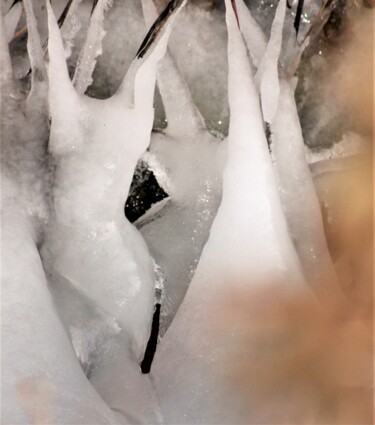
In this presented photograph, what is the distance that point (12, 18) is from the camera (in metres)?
0.74

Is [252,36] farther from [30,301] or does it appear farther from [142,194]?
[30,301]

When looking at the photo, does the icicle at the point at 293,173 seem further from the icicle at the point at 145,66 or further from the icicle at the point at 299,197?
the icicle at the point at 145,66

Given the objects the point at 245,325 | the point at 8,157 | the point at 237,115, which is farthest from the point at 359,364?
the point at 8,157

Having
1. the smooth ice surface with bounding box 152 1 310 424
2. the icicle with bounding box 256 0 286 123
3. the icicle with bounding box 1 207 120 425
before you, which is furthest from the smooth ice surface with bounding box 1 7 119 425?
the icicle with bounding box 256 0 286 123

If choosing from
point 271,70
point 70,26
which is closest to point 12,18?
point 70,26

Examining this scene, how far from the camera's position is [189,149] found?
29.3 inches

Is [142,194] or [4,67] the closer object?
[4,67]

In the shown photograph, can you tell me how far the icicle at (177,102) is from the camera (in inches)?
29.2

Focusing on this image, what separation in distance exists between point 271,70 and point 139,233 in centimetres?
21

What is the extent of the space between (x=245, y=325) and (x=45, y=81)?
30 centimetres

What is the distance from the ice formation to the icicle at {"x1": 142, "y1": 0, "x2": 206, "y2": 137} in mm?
14

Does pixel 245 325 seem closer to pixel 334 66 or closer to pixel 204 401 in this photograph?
pixel 204 401

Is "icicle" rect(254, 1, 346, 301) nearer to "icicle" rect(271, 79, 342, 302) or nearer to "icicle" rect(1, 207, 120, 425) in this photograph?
"icicle" rect(271, 79, 342, 302)

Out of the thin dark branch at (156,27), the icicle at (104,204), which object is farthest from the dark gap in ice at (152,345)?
the thin dark branch at (156,27)
